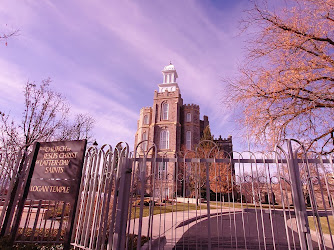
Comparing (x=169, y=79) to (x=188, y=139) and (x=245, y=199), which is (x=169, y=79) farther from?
(x=245, y=199)

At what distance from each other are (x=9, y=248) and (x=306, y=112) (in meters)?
7.38

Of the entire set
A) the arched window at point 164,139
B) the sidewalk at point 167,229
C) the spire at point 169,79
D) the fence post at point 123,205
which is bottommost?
the sidewalk at point 167,229

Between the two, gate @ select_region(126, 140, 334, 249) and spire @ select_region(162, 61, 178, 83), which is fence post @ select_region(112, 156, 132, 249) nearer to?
gate @ select_region(126, 140, 334, 249)

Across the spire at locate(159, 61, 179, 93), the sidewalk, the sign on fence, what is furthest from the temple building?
the sign on fence

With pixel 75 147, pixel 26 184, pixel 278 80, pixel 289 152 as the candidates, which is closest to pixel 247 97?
pixel 278 80

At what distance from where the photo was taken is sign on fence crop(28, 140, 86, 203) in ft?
13.8

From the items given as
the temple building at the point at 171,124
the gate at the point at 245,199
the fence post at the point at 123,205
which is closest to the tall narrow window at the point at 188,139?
the temple building at the point at 171,124

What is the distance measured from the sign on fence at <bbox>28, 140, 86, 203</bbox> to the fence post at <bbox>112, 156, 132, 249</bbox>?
39.5 inches

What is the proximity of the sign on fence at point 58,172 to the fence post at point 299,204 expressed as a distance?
12.9 ft

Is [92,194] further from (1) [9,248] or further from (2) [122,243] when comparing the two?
(1) [9,248]

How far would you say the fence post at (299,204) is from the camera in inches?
127

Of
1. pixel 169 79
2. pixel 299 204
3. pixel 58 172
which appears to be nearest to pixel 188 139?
pixel 169 79

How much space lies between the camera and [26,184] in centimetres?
454

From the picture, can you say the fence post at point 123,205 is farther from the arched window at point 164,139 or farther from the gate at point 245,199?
the arched window at point 164,139
